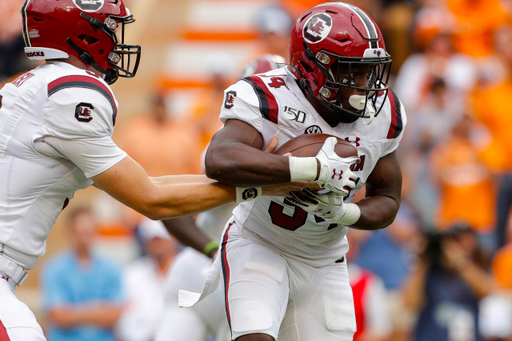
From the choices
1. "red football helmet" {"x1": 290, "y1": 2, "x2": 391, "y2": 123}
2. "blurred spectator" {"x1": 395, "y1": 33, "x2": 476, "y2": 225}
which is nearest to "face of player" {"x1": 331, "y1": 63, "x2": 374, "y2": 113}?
"red football helmet" {"x1": 290, "y1": 2, "x2": 391, "y2": 123}

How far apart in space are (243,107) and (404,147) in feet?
17.7

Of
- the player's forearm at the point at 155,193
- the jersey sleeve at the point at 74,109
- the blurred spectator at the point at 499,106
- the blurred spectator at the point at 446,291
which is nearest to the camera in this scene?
the jersey sleeve at the point at 74,109

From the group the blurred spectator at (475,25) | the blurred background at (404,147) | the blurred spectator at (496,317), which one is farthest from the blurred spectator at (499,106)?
the blurred spectator at (496,317)

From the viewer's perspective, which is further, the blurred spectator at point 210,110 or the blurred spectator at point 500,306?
the blurred spectator at point 210,110

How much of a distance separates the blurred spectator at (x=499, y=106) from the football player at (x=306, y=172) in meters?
4.44

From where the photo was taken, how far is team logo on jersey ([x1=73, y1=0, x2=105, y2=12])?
322 cm

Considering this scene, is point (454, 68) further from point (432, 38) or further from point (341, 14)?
point (341, 14)

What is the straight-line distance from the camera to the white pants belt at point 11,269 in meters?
3.07

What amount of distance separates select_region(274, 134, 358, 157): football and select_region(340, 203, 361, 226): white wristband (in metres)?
0.24

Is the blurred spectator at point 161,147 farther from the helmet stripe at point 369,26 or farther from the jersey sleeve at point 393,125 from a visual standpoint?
the helmet stripe at point 369,26

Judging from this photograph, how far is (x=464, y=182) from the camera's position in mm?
7703

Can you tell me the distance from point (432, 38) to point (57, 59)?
656 cm

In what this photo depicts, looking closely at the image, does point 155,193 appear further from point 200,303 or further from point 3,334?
point 200,303

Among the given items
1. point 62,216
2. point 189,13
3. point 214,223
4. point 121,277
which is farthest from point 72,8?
point 189,13
